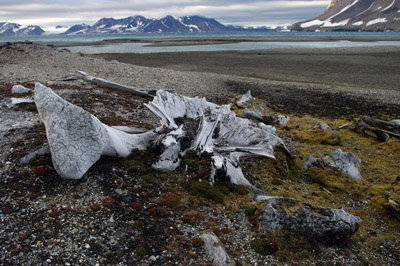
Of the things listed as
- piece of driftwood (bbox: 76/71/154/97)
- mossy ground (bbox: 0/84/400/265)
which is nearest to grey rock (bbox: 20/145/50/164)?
mossy ground (bbox: 0/84/400/265)

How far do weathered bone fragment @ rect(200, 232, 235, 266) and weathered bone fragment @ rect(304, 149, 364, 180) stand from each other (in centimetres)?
564

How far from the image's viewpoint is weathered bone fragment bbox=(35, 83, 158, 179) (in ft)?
23.7

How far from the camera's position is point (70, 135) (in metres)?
7.45

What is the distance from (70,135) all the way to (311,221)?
21.6 feet

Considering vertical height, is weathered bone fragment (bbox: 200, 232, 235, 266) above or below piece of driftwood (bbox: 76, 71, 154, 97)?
below

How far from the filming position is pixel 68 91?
595 inches

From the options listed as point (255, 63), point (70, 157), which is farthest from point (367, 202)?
point (255, 63)

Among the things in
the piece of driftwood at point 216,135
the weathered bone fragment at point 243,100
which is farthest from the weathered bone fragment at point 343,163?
the weathered bone fragment at point 243,100

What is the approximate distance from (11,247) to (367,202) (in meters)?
9.43

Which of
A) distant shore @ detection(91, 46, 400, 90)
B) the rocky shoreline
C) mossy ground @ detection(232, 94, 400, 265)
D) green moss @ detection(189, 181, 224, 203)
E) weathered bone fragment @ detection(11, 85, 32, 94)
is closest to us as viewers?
the rocky shoreline

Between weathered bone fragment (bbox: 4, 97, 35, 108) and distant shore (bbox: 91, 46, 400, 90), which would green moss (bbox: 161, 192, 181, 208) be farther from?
distant shore (bbox: 91, 46, 400, 90)

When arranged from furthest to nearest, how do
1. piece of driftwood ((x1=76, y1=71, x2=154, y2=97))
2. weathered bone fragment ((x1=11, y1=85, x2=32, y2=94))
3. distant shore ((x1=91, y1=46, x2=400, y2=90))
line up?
1. distant shore ((x1=91, y1=46, x2=400, y2=90))
2. piece of driftwood ((x1=76, y1=71, x2=154, y2=97))
3. weathered bone fragment ((x1=11, y1=85, x2=32, y2=94))

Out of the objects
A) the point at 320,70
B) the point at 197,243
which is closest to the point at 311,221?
the point at 197,243

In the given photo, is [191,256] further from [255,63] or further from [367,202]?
[255,63]
